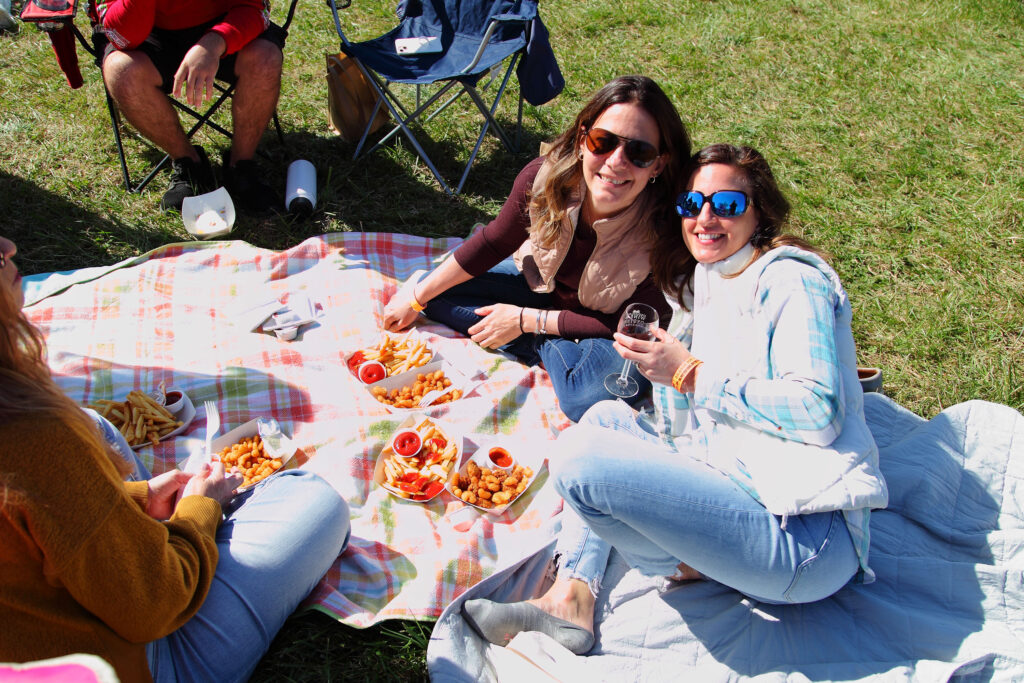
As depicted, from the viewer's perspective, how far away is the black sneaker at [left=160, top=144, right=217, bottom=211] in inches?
174

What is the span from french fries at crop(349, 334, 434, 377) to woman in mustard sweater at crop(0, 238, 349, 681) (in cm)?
136

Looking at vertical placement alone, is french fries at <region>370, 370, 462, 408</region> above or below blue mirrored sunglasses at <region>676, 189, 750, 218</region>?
below

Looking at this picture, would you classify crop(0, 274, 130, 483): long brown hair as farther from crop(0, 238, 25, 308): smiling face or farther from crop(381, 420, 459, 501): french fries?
crop(381, 420, 459, 501): french fries

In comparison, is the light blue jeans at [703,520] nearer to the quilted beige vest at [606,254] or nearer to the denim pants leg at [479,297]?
the quilted beige vest at [606,254]

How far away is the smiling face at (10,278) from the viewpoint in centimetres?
158

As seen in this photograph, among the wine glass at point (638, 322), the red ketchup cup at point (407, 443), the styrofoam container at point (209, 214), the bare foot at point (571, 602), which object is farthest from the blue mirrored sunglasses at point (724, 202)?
the styrofoam container at point (209, 214)

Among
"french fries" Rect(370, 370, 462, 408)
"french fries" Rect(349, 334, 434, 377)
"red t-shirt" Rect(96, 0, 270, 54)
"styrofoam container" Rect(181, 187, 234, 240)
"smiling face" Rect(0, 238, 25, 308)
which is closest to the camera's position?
"smiling face" Rect(0, 238, 25, 308)

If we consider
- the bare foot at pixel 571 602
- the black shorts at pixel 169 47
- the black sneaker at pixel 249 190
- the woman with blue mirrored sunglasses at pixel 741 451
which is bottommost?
the bare foot at pixel 571 602

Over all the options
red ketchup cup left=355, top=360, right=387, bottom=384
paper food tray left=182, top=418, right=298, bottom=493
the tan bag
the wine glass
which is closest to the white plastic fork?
paper food tray left=182, top=418, right=298, bottom=493

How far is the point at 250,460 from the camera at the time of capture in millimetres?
2916

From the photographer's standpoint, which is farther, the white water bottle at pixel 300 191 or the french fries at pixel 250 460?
the white water bottle at pixel 300 191

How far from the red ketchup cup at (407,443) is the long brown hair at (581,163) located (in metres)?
1.07

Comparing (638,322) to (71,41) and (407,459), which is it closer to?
(407,459)

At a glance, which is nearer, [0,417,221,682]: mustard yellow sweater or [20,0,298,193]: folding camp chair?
[0,417,221,682]: mustard yellow sweater
